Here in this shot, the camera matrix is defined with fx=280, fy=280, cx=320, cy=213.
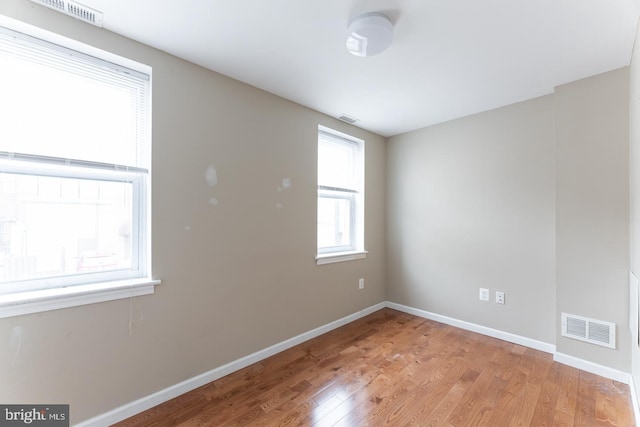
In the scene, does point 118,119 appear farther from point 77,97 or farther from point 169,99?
point 169,99

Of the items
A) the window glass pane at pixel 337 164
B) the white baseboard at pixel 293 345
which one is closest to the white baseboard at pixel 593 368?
the white baseboard at pixel 293 345

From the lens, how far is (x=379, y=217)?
12.6ft

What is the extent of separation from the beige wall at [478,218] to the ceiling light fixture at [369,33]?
6.20 ft

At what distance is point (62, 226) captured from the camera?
164 centimetres

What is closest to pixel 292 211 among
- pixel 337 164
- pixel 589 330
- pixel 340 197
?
pixel 340 197

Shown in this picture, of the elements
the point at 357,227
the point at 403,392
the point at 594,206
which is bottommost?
the point at 403,392

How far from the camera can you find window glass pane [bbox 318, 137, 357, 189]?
323 centimetres

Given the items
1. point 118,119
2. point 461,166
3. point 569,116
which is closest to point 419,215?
point 461,166

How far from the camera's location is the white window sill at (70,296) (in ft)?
4.66

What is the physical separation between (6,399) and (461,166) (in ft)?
13.0

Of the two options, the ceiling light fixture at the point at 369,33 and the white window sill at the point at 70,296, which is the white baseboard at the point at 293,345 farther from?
the ceiling light fixture at the point at 369,33

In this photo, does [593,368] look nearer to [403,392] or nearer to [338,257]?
[403,392]

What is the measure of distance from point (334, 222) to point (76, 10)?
268 centimetres

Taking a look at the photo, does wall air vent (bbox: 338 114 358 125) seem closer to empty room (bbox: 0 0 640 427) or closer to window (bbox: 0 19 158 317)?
empty room (bbox: 0 0 640 427)
